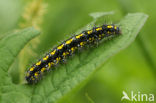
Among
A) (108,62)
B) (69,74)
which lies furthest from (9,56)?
(108,62)

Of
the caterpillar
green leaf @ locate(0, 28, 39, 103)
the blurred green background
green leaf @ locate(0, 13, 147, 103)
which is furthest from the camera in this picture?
the blurred green background

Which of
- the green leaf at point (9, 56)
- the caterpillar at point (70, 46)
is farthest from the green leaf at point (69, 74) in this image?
the caterpillar at point (70, 46)

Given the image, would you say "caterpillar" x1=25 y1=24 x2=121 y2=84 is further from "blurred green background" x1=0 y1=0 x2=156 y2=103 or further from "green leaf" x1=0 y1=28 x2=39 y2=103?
"green leaf" x1=0 y1=28 x2=39 y2=103

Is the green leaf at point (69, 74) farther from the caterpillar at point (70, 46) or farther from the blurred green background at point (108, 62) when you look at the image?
the blurred green background at point (108, 62)

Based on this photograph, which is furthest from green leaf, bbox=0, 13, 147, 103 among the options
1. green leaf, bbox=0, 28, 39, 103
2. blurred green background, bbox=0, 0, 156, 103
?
blurred green background, bbox=0, 0, 156, 103

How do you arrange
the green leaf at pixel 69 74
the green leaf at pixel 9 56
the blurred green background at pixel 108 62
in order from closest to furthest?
the green leaf at pixel 69 74
the green leaf at pixel 9 56
the blurred green background at pixel 108 62

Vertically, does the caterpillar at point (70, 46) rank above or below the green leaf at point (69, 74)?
above

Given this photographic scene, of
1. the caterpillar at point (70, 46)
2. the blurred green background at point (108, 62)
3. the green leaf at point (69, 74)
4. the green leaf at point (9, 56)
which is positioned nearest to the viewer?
the green leaf at point (69, 74)
